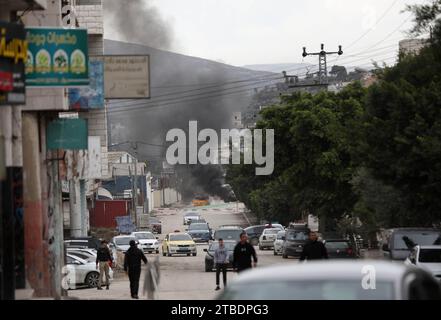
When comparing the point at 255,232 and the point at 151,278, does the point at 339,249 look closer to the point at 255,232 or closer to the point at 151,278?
the point at 151,278

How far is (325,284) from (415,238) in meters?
22.7

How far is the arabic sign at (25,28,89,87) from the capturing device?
19.6 m

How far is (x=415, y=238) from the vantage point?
32.1m

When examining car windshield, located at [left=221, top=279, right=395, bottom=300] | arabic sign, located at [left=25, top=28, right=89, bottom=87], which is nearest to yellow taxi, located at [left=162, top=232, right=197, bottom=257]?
arabic sign, located at [left=25, top=28, right=89, bottom=87]

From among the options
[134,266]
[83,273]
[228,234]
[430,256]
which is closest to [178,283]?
[83,273]

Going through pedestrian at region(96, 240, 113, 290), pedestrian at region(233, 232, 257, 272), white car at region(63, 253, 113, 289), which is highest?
pedestrian at region(233, 232, 257, 272)

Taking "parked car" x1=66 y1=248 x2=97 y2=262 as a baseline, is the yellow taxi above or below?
below

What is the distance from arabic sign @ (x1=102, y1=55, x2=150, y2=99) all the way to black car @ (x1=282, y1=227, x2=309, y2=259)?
2997 centimetres

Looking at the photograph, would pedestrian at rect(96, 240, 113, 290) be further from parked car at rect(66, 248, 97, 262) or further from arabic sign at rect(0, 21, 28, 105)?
arabic sign at rect(0, 21, 28, 105)

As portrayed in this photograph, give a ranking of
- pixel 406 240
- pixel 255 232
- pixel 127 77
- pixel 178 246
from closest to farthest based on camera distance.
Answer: pixel 127 77
pixel 406 240
pixel 178 246
pixel 255 232
